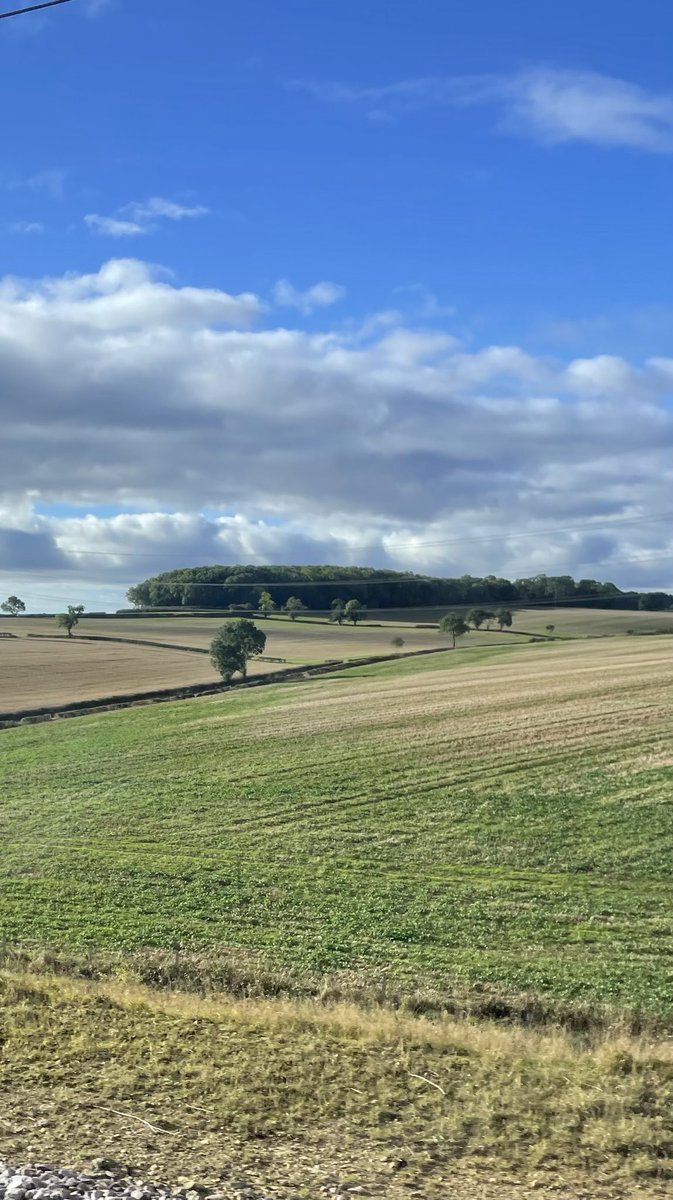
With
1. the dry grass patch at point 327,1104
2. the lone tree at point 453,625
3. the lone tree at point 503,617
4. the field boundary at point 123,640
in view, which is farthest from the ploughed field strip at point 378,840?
the lone tree at point 503,617

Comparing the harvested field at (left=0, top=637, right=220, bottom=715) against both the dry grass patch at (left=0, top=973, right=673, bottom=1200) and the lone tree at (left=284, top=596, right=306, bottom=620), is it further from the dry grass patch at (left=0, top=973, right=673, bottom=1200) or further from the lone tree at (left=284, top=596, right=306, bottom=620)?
the dry grass patch at (left=0, top=973, right=673, bottom=1200)

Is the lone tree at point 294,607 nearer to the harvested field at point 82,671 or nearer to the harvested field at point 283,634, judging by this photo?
the harvested field at point 283,634

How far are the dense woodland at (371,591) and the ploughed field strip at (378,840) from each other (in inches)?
2509

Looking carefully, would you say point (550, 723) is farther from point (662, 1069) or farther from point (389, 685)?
point (662, 1069)

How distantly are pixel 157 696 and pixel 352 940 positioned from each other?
4645cm

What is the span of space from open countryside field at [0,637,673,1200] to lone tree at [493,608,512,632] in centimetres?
A: 5778

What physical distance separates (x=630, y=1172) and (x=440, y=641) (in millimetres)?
96017

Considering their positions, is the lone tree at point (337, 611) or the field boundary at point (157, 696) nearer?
the field boundary at point (157, 696)

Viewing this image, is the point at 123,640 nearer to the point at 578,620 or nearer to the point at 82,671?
the point at 82,671

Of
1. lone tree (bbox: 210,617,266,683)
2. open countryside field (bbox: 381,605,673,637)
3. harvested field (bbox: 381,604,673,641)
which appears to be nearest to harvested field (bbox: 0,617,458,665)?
open countryside field (bbox: 381,605,673,637)

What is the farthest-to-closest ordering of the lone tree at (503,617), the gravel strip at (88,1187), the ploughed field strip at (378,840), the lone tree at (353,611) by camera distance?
the lone tree at (353,611), the lone tree at (503,617), the ploughed field strip at (378,840), the gravel strip at (88,1187)

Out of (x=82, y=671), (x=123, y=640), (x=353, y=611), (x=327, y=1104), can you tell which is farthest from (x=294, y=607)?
(x=327, y=1104)

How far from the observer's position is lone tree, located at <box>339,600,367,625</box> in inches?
4547

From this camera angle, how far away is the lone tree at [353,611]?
116m
